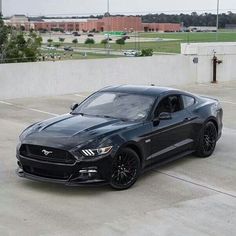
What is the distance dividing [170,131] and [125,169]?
129 cm

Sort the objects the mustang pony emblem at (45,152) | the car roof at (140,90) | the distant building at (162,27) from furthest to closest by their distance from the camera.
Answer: the distant building at (162,27)
the car roof at (140,90)
the mustang pony emblem at (45,152)

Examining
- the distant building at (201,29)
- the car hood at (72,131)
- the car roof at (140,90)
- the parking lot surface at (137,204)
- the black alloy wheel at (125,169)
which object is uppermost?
the distant building at (201,29)

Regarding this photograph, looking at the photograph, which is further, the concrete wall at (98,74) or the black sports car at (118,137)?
the concrete wall at (98,74)

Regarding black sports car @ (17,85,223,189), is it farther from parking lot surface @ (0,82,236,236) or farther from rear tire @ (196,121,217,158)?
parking lot surface @ (0,82,236,236)

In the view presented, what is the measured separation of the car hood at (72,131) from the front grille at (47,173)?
33cm

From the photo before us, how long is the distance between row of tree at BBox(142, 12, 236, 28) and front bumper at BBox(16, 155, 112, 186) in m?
21.3

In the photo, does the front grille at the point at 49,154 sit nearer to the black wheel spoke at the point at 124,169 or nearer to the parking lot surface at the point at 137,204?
the parking lot surface at the point at 137,204

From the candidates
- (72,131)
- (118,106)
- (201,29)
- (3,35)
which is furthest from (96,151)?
(201,29)

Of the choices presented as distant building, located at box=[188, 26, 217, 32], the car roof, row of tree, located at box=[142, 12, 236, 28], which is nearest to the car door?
the car roof

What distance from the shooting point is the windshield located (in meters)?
8.01

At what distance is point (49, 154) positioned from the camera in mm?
6926

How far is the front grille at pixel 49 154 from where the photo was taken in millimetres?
6840

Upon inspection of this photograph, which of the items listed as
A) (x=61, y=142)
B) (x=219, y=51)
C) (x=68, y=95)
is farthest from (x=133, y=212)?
(x=219, y=51)

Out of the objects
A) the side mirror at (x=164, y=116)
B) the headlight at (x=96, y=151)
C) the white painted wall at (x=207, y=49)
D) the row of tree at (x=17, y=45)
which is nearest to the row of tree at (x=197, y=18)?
the white painted wall at (x=207, y=49)
